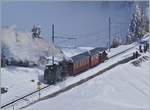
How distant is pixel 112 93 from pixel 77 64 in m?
0.31

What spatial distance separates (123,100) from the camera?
9.27 ft

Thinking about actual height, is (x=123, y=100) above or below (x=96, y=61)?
below

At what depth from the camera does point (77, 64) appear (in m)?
2.94

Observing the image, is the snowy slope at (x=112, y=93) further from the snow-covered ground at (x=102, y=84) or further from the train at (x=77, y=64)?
the train at (x=77, y=64)

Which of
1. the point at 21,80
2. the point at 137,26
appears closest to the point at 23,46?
the point at 21,80

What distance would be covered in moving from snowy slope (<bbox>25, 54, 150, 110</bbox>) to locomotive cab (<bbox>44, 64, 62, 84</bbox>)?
0.12m

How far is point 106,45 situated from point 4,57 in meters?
0.68

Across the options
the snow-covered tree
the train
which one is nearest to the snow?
the train

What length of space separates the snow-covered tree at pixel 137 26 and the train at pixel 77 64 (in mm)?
211

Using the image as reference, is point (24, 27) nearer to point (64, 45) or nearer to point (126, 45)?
point (64, 45)

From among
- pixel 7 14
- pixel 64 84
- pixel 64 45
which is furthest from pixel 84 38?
pixel 7 14

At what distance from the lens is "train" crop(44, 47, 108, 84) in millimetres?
2906

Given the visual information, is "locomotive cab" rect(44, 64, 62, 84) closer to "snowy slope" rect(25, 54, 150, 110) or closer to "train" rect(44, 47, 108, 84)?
"train" rect(44, 47, 108, 84)

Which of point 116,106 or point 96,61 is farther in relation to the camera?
point 96,61
